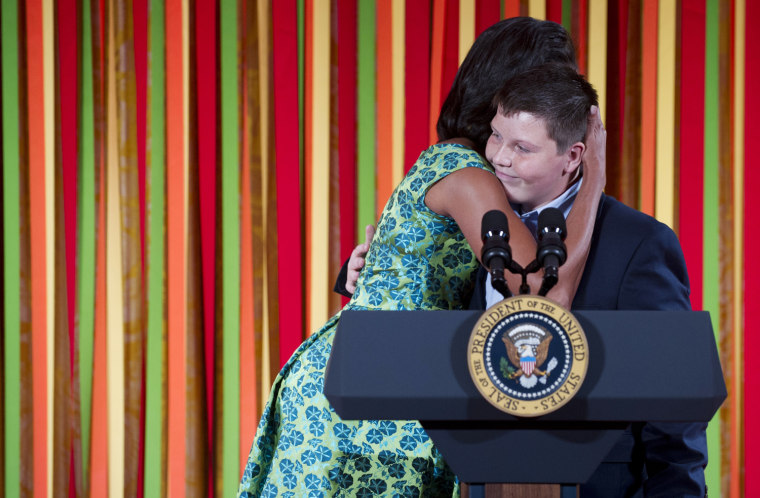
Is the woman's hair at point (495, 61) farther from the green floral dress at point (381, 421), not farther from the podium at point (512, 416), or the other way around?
the podium at point (512, 416)

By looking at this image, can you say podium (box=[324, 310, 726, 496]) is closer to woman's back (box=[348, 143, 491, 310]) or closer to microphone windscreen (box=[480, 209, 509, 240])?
microphone windscreen (box=[480, 209, 509, 240])

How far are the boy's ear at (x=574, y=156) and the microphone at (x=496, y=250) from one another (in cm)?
53

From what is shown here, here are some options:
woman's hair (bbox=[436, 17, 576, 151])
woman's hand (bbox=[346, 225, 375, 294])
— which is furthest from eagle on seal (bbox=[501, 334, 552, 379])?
woman's hand (bbox=[346, 225, 375, 294])

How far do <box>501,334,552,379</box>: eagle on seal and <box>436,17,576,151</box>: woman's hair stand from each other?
0.68 m

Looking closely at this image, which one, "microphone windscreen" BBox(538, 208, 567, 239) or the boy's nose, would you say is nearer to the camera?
"microphone windscreen" BBox(538, 208, 567, 239)

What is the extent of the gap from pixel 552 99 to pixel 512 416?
66cm

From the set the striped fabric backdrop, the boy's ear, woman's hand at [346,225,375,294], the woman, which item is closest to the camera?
the woman

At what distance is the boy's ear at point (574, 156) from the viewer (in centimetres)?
132

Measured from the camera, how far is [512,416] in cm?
76

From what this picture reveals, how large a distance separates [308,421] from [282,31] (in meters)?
1.84

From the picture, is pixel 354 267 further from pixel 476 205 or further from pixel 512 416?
pixel 512 416

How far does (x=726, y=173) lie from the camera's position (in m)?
2.65

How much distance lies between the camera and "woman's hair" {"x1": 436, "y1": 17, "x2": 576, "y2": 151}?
1.37 m

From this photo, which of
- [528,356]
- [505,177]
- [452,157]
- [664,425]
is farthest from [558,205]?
[528,356]
